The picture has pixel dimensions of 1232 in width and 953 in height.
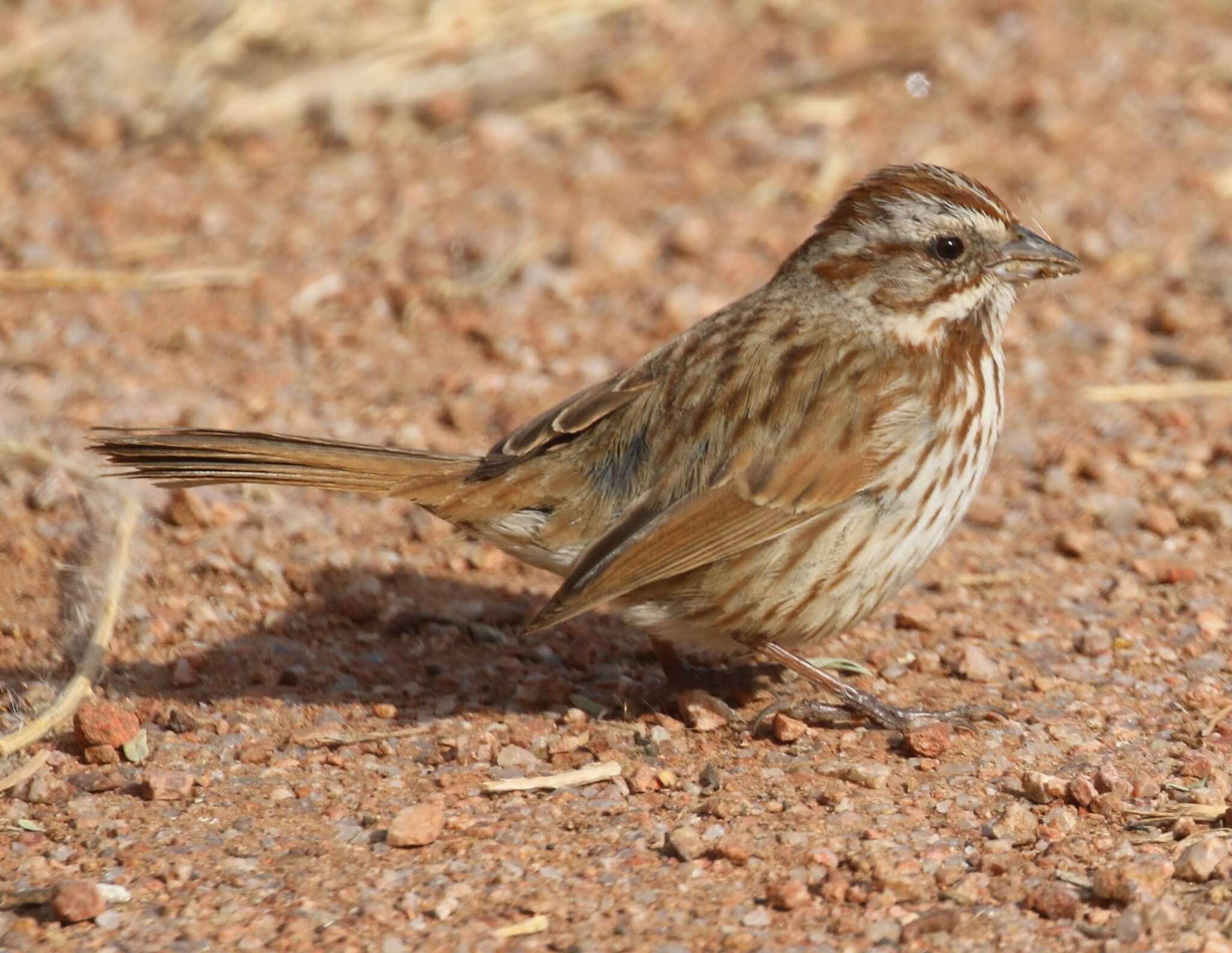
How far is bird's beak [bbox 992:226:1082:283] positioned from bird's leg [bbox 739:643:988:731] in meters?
1.20

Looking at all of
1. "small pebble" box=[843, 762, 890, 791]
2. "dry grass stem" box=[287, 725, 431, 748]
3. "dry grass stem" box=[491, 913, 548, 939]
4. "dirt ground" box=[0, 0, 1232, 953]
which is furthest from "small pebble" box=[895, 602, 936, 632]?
"dry grass stem" box=[491, 913, 548, 939]

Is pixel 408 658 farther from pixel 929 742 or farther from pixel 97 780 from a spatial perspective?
pixel 929 742

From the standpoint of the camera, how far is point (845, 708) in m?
4.97

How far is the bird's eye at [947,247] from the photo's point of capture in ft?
16.2

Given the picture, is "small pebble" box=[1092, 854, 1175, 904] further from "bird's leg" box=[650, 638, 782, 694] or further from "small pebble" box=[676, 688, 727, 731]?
"bird's leg" box=[650, 638, 782, 694]

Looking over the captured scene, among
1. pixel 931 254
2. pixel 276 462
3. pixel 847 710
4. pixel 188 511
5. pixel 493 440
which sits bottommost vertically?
pixel 847 710

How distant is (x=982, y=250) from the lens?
4.97 meters

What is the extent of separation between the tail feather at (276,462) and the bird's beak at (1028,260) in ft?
5.18

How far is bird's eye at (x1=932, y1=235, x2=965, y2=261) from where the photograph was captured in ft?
16.2

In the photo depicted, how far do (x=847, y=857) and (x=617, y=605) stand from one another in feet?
3.74

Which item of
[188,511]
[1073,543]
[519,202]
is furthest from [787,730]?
[519,202]

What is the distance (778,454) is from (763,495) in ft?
0.41

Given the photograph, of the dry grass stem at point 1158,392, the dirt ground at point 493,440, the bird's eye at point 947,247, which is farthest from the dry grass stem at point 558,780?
the dry grass stem at point 1158,392

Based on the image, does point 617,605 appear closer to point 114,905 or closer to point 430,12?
point 114,905
